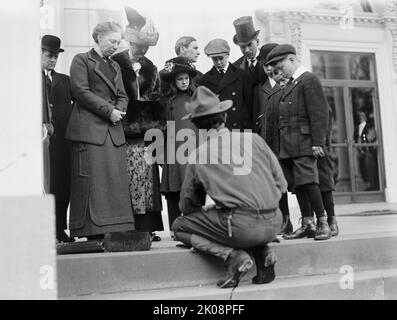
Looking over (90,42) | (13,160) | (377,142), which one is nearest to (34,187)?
(13,160)

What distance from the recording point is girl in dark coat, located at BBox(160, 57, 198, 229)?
459cm

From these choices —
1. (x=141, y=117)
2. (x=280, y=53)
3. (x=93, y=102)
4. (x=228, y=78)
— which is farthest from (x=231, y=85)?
(x=93, y=102)

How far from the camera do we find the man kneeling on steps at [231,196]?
3.48 m

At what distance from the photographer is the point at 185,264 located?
3.73 metres

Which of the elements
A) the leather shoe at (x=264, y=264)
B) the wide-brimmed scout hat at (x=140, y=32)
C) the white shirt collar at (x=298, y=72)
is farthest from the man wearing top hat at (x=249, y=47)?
the leather shoe at (x=264, y=264)

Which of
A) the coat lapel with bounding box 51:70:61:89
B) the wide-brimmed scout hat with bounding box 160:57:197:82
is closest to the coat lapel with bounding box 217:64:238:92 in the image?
the wide-brimmed scout hat with bounding box 160:57:197:82

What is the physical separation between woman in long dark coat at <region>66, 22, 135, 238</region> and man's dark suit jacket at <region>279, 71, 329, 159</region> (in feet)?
4.52

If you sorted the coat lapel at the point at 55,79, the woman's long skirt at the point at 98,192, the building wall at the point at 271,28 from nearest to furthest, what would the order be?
the woman's long skirt at the point at 98,192 < the coat lapel at the point at 55,79 < the building wall at the point at 271,28

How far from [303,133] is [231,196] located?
Answer: 3.74 ft

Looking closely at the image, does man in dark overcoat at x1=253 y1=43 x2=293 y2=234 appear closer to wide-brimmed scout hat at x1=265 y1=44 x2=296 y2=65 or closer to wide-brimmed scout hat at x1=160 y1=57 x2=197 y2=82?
wide-brimmed scout hat at x1=265 y1=44 x2=296 y2=65

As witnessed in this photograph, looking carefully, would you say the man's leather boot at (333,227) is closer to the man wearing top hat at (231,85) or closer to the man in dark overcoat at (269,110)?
the man in dark overcoat at (269,110)

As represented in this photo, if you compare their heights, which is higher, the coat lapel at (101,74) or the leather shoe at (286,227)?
the coat lapel at (101,74)

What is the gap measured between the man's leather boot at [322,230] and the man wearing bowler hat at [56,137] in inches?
83.1

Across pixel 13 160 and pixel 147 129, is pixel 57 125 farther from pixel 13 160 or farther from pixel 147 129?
pixel 13 160
